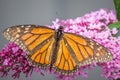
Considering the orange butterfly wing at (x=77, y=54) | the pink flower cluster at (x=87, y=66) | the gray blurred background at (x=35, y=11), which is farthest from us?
the gray blurred background at (x=35, y=11)

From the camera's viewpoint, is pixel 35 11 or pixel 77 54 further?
pixel 35 11

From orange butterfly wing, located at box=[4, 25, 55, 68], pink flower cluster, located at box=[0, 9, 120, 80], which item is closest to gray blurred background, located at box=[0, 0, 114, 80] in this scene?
pink flower cluster, located at box=[0, 9, 120, 80]

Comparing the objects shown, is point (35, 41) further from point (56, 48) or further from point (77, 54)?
point (77, 54)

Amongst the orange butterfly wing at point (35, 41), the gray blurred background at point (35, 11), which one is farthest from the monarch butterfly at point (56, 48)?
the gray blurred background at point (35, 11)

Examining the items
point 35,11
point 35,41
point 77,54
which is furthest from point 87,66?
point 35,11

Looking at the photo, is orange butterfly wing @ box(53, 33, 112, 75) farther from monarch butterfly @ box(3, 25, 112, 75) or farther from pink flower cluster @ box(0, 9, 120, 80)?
pink flower cluster @ box(0, 9, 120, 80)

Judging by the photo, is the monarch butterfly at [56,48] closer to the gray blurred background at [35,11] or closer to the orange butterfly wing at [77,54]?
the orange butterfly wing at [77,54]

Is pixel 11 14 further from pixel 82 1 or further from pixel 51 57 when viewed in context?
pixel 51 57

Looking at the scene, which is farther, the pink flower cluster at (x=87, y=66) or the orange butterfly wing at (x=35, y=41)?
the pink flower cluster at (x=87, y=66)
